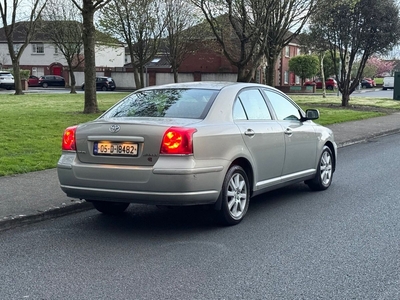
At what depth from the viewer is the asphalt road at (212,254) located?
181 inches

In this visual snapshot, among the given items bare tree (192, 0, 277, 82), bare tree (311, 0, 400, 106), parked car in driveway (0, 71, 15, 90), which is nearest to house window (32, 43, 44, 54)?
parked car in driveway (0, 71, 15, 90)

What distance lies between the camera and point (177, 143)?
19.3 ft

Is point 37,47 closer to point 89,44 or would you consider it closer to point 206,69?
point 206,69

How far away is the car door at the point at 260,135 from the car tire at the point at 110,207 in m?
1.69

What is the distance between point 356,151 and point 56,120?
28.4 feet

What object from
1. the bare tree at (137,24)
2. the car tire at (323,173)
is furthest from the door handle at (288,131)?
the bare tree at (137,24)

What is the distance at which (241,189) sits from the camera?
6.66 meters

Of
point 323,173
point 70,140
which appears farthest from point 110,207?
point 323,173

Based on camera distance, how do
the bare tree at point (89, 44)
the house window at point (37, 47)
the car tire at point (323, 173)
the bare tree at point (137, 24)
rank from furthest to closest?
the house window at point (37, 47), the bare tree at point (137, 24), the bare tree at point (89, 44), the car tire at point (323, 173)

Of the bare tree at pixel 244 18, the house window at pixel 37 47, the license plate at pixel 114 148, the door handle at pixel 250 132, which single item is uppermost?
the house window at pixel 37 47

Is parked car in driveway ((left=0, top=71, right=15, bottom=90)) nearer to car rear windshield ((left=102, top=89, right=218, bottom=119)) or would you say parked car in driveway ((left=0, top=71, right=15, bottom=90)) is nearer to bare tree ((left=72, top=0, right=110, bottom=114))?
bare tree ((left=72, top=0, right=110, bottom=114))

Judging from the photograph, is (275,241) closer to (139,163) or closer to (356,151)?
(139,163)

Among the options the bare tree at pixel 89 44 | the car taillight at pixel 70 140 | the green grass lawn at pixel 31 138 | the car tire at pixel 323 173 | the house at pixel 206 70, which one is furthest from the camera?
the house at pixel 206 70

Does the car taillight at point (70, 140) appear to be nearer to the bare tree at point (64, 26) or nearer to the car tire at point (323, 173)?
the car tire at point (323, 173)
